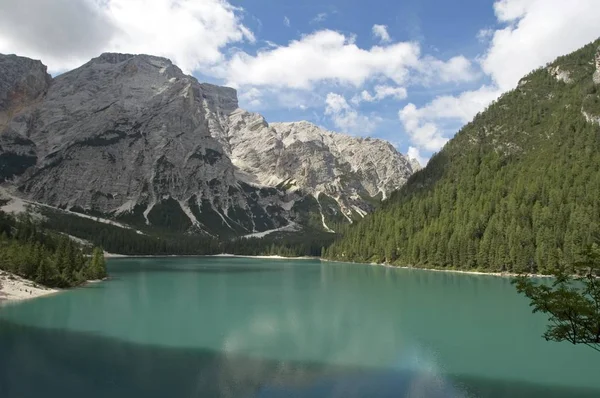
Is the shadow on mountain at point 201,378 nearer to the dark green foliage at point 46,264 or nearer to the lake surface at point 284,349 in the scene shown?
the lake surface at point 284,349

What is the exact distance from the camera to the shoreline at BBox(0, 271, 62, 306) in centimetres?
6468

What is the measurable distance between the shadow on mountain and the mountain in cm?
7738

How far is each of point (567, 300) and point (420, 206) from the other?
511 ft

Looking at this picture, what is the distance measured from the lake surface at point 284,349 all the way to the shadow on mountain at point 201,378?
0.08m

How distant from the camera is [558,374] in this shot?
32.7 metres

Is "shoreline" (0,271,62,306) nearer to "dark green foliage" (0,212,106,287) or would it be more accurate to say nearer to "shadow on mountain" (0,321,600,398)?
"dark green foliage" (0,212,106,287)

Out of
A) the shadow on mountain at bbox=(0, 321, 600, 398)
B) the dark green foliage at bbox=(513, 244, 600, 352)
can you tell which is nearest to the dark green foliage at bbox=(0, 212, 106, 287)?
the shadow on mountain at bbox=(0, 321, 600, 398)

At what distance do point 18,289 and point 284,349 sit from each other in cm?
4974

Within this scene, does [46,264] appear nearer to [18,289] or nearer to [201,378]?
[18,289]

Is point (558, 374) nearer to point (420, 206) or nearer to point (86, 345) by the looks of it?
point (86, 345)

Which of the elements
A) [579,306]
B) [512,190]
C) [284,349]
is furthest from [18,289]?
[512,190]

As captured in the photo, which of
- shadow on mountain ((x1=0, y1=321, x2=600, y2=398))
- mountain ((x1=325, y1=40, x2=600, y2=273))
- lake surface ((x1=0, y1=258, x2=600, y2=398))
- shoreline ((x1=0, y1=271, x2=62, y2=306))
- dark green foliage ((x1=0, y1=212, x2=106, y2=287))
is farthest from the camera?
mountain ((x1=325, y1=40, x2=600, y2=273))

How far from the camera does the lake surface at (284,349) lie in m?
29.0

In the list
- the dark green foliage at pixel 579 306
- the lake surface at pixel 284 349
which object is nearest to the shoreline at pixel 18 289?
the lake surface at pixel 284 349
